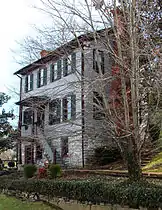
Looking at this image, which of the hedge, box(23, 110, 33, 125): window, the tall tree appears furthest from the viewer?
the tall tree

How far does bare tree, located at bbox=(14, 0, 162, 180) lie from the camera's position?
889 centimetres

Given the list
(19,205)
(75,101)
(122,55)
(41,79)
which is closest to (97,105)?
(122,55)

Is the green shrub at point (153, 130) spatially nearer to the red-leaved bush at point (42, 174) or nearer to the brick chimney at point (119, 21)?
the brick chimney at point (119, 21)

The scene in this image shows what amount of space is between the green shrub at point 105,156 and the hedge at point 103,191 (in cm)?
586

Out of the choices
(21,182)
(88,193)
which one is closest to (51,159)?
(21,182)

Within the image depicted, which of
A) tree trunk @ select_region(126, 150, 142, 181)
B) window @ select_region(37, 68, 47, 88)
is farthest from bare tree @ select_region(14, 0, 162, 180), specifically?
window @ select_region(37, 68, 47, 88)

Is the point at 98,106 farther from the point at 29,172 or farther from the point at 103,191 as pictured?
the point at 29,172

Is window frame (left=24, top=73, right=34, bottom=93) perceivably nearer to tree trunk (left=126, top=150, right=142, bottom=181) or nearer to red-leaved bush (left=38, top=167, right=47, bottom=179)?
red-leaved bush (left=38, top=167, right=47, bottom=179)

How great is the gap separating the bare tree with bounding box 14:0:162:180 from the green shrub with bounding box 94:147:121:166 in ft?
24.1

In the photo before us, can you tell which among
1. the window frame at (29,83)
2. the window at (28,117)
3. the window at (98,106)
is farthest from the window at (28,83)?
the window at (98,106)

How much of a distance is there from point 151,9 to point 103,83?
12.3ft

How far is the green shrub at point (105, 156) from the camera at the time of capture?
684 inches

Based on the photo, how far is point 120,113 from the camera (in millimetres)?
9742

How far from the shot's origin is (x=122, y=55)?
9719 millimetres
